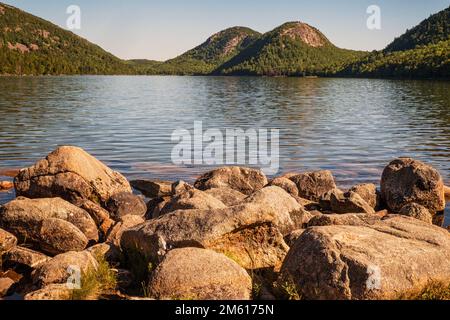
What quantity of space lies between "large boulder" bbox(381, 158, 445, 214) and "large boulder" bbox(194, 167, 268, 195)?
517 centimetres

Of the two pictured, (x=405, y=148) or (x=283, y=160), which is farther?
(x=405, y=148)

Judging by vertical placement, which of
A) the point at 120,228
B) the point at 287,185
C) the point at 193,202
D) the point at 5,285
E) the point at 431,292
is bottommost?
the point at 5,285

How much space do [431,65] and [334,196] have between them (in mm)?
171092

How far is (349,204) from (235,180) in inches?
186

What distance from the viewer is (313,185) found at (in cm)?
2089

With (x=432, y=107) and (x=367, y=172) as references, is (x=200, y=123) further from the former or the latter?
(x=432, y=107)

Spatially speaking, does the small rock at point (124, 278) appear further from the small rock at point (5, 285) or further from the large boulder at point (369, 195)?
the large boulder at point (369, 195)

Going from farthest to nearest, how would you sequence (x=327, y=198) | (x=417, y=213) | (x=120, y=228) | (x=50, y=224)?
(x=327, y=198)
(x=417, y=213)
(x=120, y=228)
(x=50, y=224)

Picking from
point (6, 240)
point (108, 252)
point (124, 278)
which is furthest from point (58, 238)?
point (124, 278)

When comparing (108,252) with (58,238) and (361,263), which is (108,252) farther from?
(361,263)

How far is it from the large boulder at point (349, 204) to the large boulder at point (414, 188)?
1855 millimetres

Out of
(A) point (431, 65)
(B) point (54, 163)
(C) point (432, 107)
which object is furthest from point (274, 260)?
(A) point (431, 65)

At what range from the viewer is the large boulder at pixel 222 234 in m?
10.9

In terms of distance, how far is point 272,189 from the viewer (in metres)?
14.0
